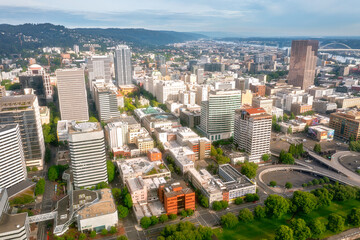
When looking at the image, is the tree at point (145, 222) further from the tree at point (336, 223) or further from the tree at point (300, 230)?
the tree at point (336, 223)

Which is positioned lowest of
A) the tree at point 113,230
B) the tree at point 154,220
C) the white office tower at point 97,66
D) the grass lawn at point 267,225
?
the grass lawn at point 267,225

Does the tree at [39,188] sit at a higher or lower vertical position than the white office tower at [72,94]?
lower

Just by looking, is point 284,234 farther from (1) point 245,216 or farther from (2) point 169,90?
(2) point 169,90

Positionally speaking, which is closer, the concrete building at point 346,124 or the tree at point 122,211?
the tree at point 122,211

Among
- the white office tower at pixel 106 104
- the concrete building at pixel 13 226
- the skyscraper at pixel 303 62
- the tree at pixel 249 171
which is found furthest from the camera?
the skyscraper at pixel 303 62

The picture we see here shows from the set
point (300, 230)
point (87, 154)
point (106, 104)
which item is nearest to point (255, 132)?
point (300, 230)

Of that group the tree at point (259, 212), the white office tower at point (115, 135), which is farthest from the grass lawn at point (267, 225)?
the white office tower at point (115, 135)

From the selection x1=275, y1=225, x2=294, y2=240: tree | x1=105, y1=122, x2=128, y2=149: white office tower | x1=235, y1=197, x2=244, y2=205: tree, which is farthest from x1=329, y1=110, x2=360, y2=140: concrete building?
x1=105, y1=122, x2=128, y2=149: white office tower
